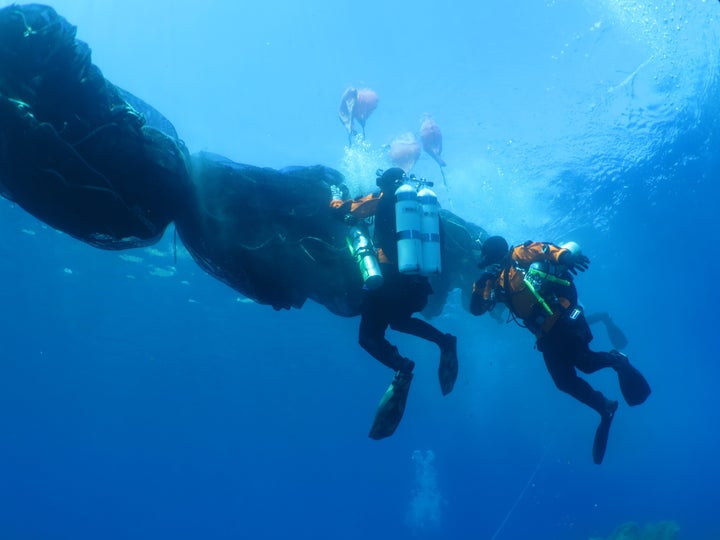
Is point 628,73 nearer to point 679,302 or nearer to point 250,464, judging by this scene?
point 679,302

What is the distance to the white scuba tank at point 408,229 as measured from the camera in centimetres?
576

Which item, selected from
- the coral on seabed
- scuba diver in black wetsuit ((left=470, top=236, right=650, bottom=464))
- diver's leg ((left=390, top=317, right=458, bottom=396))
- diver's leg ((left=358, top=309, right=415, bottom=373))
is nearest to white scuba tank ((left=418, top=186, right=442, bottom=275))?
diver's leg ((left=390, top=317, right=458, bottom=396))

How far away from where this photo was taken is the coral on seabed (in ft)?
79.8

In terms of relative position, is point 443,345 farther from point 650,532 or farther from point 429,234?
point 650,532

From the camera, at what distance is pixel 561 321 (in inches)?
256

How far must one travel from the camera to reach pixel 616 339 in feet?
35.4

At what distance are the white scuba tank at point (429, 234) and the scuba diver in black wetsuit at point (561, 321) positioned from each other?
1440 mm

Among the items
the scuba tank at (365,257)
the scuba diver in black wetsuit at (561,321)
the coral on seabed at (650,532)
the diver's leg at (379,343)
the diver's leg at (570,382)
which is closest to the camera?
the scuba tank at (365,257)

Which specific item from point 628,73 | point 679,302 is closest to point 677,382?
point 679,302

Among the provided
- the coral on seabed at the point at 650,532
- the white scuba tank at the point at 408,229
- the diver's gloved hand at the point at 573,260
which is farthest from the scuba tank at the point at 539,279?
the coral on seabed at the point at 650,532

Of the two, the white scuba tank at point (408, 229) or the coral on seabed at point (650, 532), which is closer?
the white scuba tank at point (408, 229)

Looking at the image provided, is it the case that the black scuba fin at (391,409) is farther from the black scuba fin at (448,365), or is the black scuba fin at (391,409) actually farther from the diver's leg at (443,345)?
the black scuba fin at (448,365)

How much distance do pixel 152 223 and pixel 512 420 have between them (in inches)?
2996

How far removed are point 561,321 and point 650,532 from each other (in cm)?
2662
